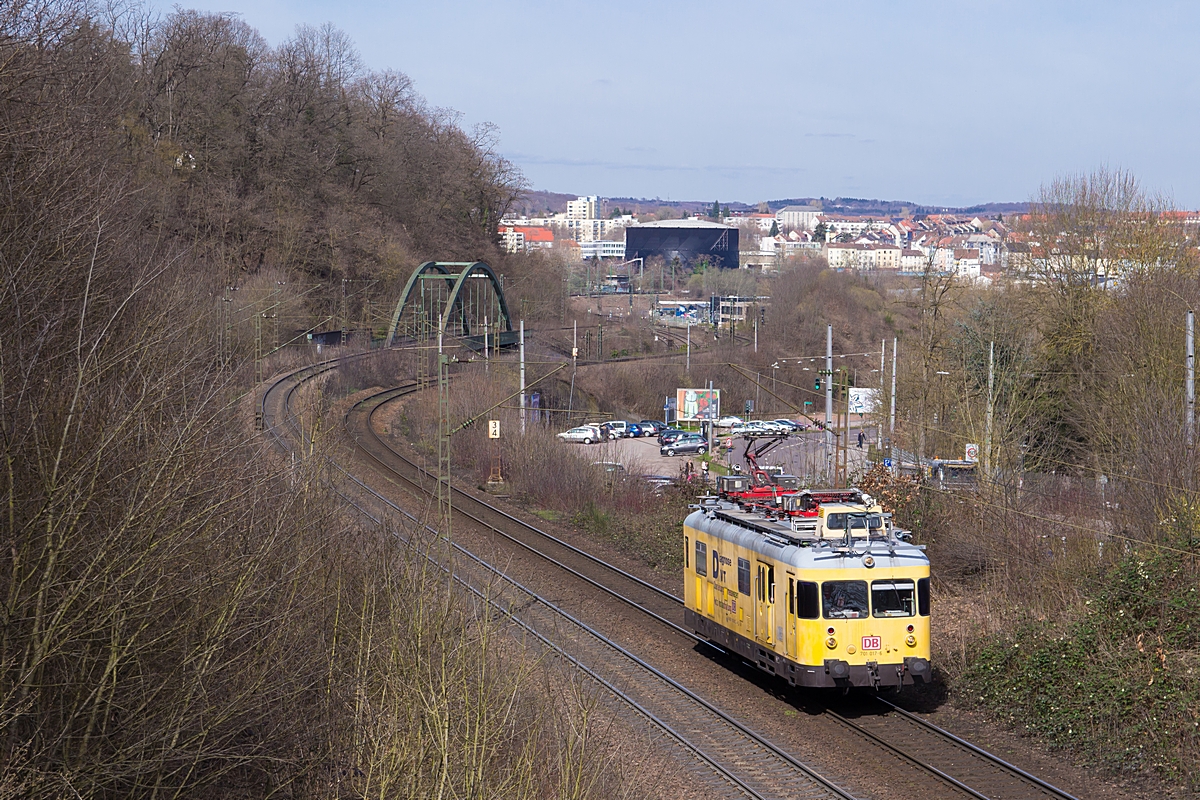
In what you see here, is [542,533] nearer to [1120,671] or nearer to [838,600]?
[838,600]

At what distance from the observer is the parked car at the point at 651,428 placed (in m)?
67.8

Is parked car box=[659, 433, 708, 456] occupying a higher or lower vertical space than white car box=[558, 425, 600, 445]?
lower

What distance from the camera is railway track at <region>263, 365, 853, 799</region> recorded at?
14008mm

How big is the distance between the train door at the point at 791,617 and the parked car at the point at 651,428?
50.8m

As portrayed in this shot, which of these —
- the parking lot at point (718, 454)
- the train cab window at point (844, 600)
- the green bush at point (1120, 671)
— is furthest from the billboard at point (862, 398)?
the train cab window at point (844, 600)

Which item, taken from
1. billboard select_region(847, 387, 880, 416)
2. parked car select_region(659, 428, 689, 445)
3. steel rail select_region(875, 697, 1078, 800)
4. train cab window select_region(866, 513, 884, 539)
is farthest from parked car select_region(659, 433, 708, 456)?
steel rail select_region(875, 697, 1078, 800)

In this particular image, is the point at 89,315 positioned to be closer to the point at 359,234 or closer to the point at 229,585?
the point at 229,585

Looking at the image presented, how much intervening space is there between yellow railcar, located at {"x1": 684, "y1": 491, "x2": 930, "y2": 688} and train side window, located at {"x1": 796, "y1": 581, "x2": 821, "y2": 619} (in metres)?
0.01

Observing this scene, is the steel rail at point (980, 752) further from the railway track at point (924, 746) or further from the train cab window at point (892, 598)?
the train cab window at point (892, 598)

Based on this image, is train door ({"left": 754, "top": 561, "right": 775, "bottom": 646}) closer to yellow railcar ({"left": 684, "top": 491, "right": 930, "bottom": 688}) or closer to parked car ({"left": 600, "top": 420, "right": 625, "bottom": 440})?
yellow railcar ({"left": 684, "top": 491, "right": 930, "bottom": 688})

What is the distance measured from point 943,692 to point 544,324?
248 ft

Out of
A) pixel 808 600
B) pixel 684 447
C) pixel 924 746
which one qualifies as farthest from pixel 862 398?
pixel 924 746

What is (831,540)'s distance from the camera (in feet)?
54.5

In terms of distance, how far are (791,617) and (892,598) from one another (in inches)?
55.2
